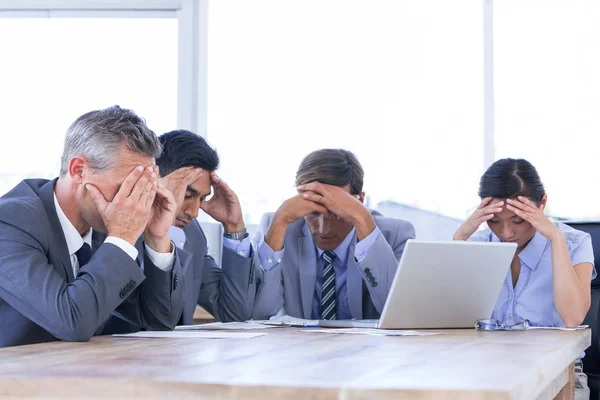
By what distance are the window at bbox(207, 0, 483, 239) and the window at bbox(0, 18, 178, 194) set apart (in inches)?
12.9

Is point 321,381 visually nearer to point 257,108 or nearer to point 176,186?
point 176,186

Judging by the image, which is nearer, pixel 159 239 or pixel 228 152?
pixel 159 239

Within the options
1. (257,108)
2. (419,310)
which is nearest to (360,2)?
(257,108)

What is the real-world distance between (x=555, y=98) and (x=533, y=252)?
5.59 ft

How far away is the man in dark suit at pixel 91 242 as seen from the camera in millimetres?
1671

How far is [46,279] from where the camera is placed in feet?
5.49

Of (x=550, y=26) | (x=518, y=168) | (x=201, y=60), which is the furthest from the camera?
(x=201, y=60)

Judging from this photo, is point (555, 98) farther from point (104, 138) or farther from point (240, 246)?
point (104, 138)

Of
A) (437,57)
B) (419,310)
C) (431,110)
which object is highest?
(437,57)

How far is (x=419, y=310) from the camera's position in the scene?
2152 mm

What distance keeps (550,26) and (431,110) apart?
2.58 ft

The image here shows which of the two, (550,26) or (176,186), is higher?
(550,26)

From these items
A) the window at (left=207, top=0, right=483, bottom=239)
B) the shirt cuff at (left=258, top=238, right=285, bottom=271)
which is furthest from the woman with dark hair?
the window at (left=207, top=0, right=483, bottom=239)

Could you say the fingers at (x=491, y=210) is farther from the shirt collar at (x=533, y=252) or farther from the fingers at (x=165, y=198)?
the fingers at (x=165, y=198)
